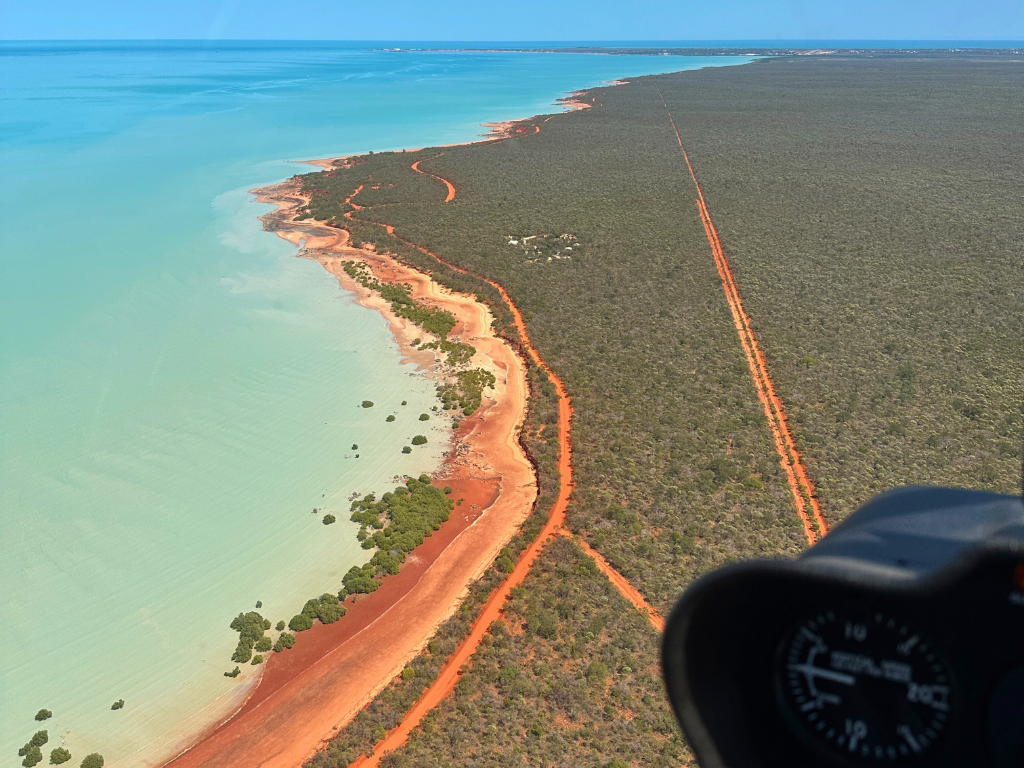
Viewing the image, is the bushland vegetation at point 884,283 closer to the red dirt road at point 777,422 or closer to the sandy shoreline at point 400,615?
the red dirt road at point 777,422

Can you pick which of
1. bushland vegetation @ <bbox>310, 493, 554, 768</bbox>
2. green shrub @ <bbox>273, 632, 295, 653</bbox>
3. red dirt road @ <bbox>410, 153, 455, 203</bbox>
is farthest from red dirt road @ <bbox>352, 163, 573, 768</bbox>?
red dirt road @ <bbox>410, 153, 455, 203</bbox>

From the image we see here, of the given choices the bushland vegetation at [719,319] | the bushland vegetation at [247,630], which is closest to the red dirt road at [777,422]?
the bushland vegetation at [719,319]

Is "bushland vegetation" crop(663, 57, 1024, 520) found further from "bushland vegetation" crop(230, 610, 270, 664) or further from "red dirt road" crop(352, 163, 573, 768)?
"bushland vegetation" crop(230, 610, 270, 664)

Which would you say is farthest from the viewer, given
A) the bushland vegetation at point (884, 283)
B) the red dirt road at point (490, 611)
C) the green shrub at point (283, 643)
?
the bushland vegetation at point (884, 283)

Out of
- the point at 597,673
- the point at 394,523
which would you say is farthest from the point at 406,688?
the point at 394,523

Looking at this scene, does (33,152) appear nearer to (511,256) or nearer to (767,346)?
(511,256)
